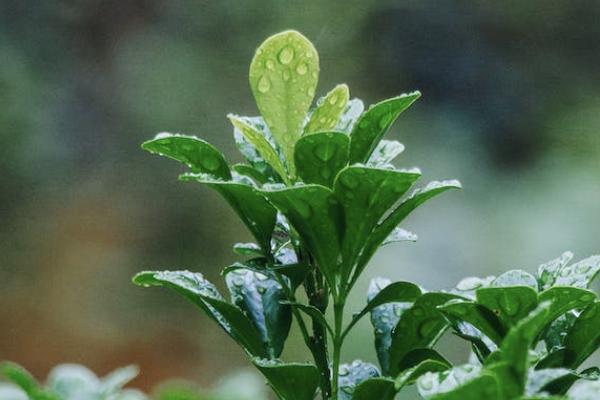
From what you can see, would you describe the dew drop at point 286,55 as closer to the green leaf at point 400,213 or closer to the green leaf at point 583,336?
the green leaf at point 400,213

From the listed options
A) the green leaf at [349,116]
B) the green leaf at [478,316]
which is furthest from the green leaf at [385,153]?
the green leaf at [478,316]

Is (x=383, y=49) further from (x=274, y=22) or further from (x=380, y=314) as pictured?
(x=380, y=314)

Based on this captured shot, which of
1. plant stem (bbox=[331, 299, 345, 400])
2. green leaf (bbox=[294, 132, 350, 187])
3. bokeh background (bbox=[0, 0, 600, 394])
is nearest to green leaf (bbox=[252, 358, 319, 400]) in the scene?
plant stem (bbox=[331, 299, 345, 400])

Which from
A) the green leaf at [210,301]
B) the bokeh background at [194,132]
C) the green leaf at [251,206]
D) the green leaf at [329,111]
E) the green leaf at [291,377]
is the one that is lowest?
the green leaf at [291,377]

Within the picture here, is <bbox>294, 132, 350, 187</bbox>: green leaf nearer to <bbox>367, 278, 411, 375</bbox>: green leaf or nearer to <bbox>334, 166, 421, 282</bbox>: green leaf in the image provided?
<bbox>334, 166, 421, 282</bbox>: green leaf

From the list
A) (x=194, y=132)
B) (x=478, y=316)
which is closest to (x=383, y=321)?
(x=478, y=316)

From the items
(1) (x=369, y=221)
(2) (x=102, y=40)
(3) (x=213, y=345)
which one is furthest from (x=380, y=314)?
(2) (x=102, y=40)

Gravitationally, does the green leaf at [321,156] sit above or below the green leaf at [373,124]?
below
